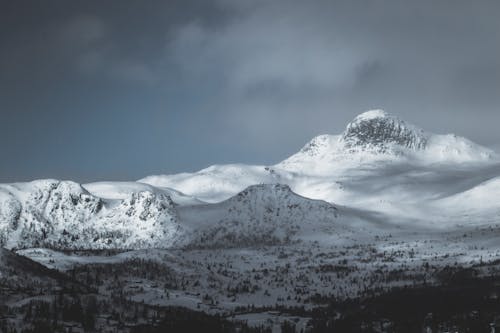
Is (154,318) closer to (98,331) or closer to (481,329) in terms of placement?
(98,331)

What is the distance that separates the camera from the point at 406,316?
14488 centimetres

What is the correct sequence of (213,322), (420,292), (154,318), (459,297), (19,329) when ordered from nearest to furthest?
(19,329) < (154,318) < (213,322) < (459,297) < (420,292)

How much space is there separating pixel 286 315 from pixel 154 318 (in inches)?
1858

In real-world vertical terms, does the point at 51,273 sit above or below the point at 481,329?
above

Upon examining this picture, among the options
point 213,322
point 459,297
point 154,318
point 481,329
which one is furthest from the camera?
point 459,297

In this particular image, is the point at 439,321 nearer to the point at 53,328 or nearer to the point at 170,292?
the point at 53,328

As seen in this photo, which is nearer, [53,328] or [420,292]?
[53,328]

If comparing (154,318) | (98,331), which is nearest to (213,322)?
(154,318)

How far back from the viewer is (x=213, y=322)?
139625 millimetres

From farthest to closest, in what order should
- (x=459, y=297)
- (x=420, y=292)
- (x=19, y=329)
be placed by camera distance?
1. (x=420, y=292)
2. (x=459, y=297)
3. (x=19, y=329)

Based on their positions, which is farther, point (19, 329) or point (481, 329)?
point (481, 329)

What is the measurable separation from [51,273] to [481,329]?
83935 millimetres

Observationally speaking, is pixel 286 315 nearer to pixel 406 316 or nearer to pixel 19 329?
pixel 406 316

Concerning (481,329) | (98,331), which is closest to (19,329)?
(98,331)
